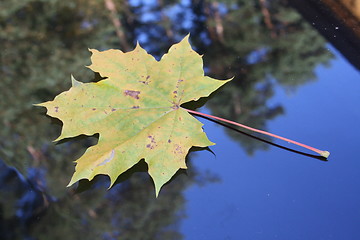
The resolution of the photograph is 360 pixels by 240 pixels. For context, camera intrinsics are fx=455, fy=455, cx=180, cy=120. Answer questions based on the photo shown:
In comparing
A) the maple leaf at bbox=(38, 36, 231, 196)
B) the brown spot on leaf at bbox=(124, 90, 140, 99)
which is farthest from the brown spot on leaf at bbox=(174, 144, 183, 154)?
the brown spot on leaf at bbox=(124, 90, 140, 99)

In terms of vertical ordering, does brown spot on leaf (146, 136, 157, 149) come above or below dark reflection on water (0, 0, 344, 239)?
above

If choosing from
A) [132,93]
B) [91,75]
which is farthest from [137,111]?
[91,75]

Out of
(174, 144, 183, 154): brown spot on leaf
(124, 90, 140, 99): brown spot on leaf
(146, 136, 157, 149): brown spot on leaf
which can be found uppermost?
(124, 90, 140, 99): brown spot on leaf

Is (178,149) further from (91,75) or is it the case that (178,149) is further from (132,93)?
(91,75)

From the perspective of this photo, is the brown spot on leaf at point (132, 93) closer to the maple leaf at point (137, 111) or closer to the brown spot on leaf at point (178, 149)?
the maple leaf at point (137, 111)

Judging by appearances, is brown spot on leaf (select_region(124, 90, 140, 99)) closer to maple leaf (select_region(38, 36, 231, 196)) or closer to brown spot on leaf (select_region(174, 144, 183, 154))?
maple leaf (select_region(38, 36, 231, 196))

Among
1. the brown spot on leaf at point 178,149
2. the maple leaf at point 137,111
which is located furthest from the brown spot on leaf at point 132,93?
the brown spot on leaf at point 178,149
